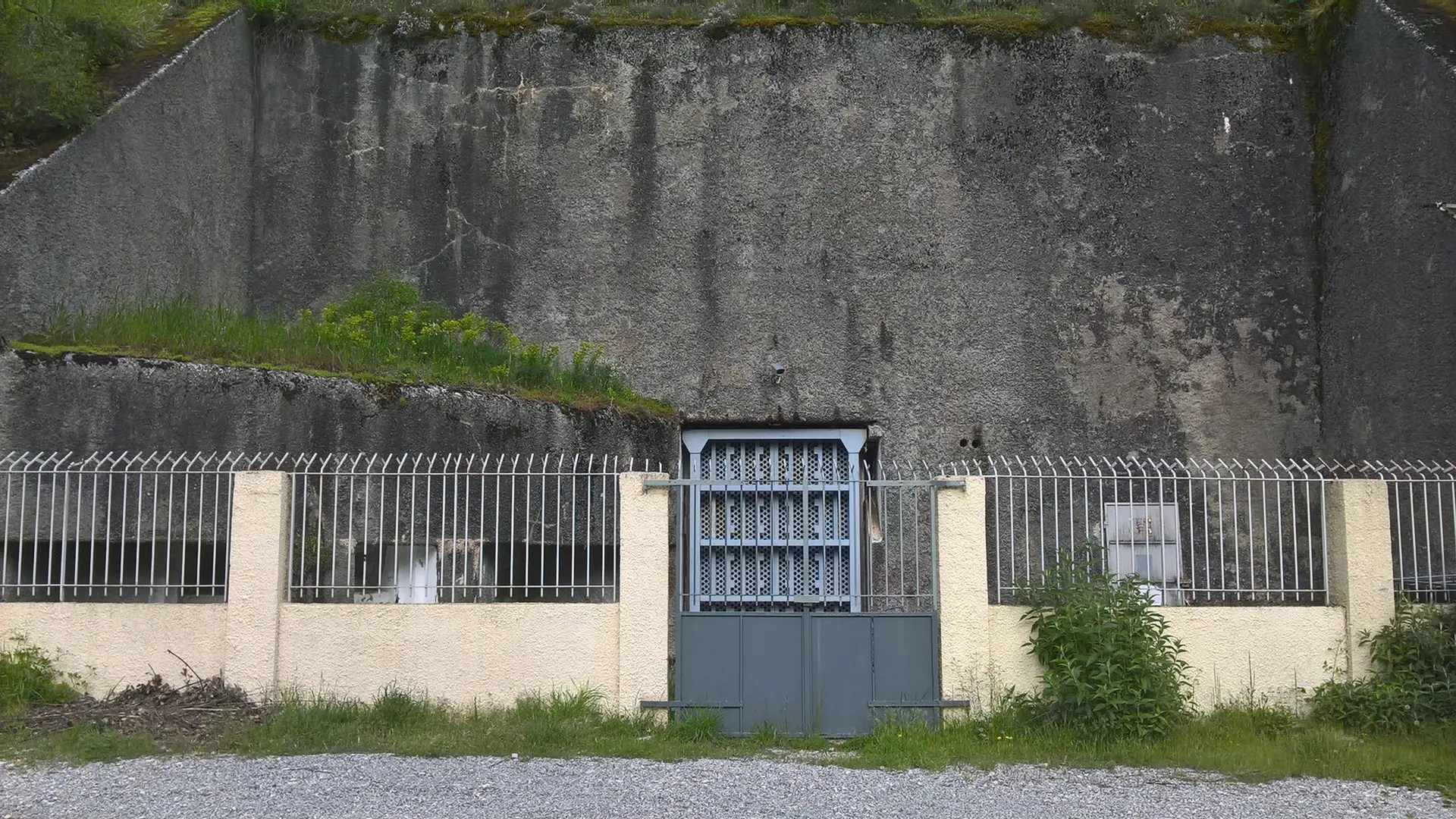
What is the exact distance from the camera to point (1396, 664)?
297 inches

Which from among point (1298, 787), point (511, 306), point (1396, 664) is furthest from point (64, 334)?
point (1396, 664)

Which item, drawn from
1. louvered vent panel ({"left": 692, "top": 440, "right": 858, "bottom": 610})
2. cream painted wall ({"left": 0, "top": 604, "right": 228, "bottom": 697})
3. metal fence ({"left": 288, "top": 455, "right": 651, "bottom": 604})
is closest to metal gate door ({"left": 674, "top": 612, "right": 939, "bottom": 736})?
metal fence ({"left": 288, "top": 455, "right": 651, "bottom": 604})

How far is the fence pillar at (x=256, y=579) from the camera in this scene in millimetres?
7426

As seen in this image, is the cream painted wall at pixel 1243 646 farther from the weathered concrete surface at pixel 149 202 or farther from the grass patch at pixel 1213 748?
the weathered concrete surface at pixel 149 202

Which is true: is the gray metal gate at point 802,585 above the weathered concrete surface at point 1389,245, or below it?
below

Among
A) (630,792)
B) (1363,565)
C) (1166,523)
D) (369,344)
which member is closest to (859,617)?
(630,792)

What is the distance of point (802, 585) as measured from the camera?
34.2 feet

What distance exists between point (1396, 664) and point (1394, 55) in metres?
5.29

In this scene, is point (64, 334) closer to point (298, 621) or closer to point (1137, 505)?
point (298, 621)

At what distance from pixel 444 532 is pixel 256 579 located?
115 cm

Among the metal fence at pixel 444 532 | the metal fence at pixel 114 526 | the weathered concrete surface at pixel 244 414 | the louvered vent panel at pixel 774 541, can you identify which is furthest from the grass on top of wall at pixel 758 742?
the louvered vent panel at pixel 774 541

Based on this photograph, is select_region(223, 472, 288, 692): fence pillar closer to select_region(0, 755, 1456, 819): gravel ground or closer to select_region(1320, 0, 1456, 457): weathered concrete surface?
select_region(0, 755, 1456, 819): gravel ground

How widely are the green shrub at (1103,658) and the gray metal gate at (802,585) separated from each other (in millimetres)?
714

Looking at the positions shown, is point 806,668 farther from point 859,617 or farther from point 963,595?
point 963,595
